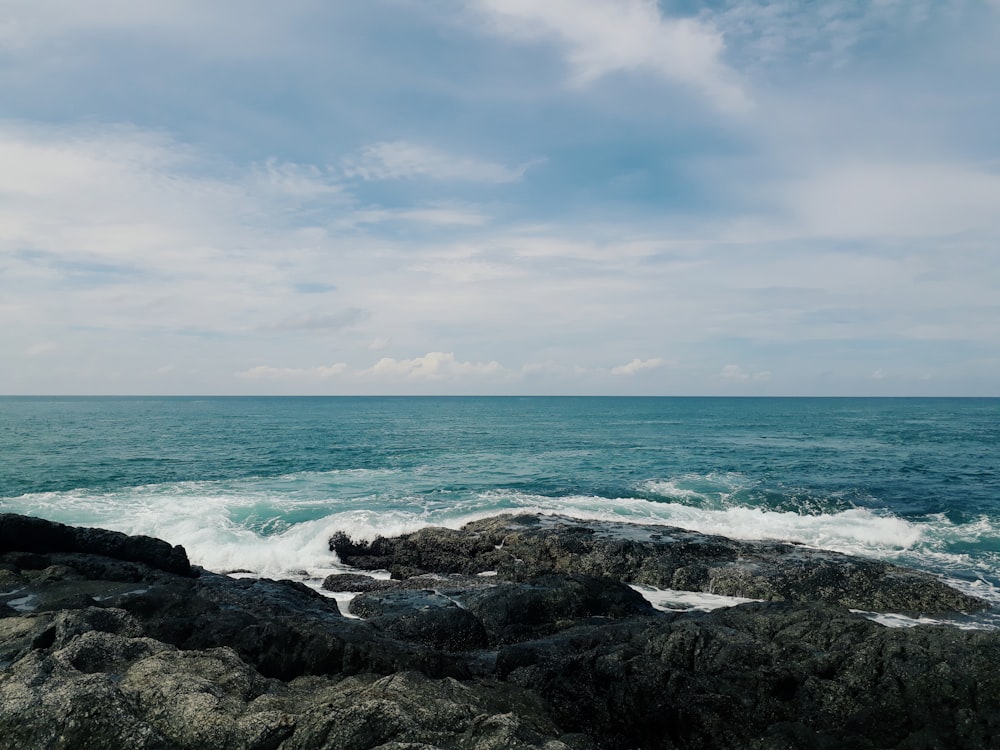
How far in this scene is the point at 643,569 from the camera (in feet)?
69.1

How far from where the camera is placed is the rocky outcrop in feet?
61.2

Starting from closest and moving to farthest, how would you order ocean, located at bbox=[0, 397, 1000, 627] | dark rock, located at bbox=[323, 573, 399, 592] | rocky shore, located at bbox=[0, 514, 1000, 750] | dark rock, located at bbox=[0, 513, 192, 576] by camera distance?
1. rocky shore, located at bbox=[0, 514, 1000, 750]
2. dark rock, located at bbox=[0, 513, 192, 576]
3. dark rock, located at bbox=[323, 573, 399, 592]
4. ocean, located at bbox=[0, 397, 1000, 627]

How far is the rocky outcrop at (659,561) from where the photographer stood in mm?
18641

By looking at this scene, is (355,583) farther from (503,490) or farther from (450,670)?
(503,490)

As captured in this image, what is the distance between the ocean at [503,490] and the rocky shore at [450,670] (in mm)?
8504

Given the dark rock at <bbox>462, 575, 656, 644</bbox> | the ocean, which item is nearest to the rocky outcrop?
the ocean

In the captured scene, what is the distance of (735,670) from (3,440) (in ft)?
259

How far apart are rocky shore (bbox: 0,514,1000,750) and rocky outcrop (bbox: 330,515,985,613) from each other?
481 cm

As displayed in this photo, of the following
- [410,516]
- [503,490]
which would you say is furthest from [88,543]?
[503,490]

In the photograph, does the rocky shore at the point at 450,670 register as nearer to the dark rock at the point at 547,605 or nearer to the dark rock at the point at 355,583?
the dark rock at the point at 547,605

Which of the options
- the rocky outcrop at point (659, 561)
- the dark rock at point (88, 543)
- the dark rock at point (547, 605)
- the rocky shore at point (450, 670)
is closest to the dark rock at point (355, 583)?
the rocky outcrop at point (659, 561)

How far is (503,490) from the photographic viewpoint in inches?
1496

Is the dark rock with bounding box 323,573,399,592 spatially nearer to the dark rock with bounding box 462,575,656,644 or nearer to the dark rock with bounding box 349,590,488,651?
the dark rock with bounding box 462,575,656,644

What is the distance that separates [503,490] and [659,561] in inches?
692
